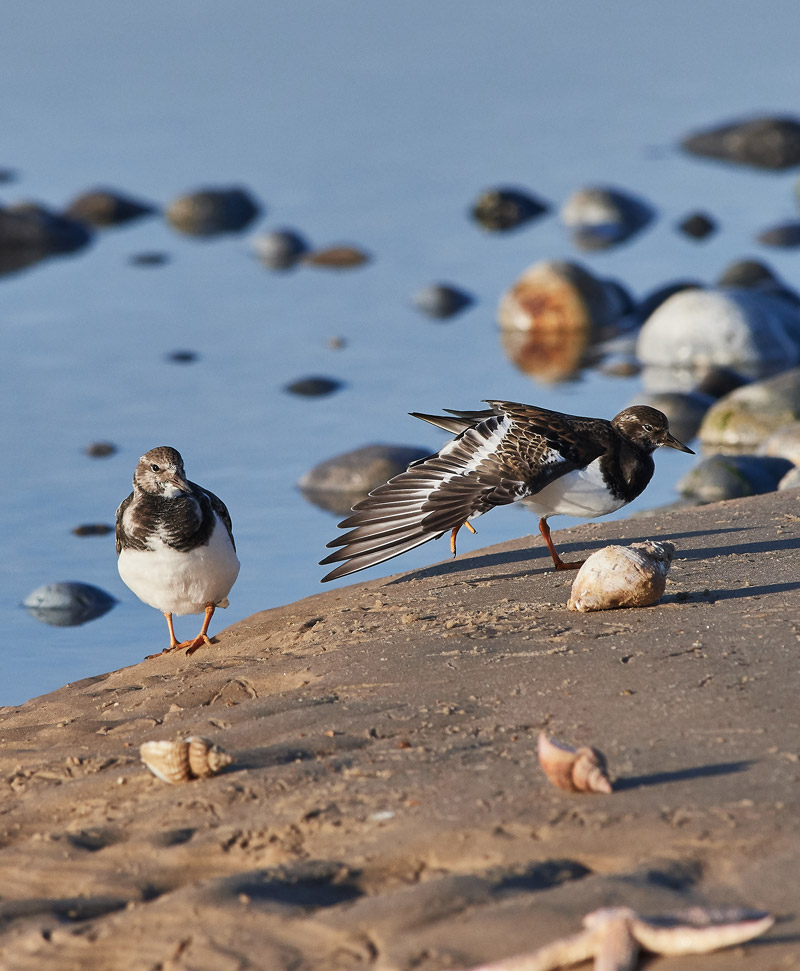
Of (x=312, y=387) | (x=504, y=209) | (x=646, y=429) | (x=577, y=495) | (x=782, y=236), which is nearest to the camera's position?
(x=577, y=495)

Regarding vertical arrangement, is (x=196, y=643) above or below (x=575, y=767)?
above

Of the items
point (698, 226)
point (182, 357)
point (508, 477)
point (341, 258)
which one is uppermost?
point (341, 258)

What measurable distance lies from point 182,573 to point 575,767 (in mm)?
2783

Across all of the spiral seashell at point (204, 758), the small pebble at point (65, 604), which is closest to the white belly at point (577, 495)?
the spiral seashell at point (204, 758)

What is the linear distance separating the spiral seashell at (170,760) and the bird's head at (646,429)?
3.28 meters

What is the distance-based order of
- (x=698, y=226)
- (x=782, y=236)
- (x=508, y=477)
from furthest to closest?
1. (x=698, y=226)
2. (x=782, y=236)
3. (x=508, y=477)

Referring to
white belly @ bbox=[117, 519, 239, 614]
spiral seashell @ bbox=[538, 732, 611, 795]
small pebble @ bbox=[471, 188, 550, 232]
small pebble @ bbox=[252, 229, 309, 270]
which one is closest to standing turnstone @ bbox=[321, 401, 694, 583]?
white belly @ bbox=[117, 519, 239, 614]

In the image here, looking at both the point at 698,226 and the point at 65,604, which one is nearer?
the point at 65,604

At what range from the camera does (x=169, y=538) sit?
21.0 ft

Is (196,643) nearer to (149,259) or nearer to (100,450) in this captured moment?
(100,450)

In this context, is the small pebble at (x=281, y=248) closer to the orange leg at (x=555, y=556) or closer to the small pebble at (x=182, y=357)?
the small pebble at (x=182, y=357)

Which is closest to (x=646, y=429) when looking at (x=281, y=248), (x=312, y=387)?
(x=312, y=387)

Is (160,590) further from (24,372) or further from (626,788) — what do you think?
(24,372)

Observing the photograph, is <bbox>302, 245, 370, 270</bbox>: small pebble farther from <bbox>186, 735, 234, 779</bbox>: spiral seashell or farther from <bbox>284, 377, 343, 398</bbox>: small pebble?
<bbox>186, 735, 234, 779</bbox>: spiral seashell
